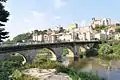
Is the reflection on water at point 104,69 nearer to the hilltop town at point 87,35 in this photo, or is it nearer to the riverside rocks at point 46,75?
the riverside rocks at point 46,75

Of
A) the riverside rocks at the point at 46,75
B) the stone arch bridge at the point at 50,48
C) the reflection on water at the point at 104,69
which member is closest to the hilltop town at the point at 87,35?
the stone arch bridge at the point at 50,48

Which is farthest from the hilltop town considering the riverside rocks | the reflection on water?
the riverside rocks

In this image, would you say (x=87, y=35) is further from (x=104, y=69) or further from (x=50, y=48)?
(x=104, y=69)

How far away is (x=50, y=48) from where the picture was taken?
6331 centimetres

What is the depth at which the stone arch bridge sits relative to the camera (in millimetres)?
44291

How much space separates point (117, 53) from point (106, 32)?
171 feet

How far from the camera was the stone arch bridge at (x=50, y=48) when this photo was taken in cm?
4429

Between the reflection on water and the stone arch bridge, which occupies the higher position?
the stone arch bridge

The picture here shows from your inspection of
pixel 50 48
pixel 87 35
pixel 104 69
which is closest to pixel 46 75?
pixel 104 69

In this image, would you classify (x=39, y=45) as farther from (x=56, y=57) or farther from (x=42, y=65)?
(x=42, y=65)

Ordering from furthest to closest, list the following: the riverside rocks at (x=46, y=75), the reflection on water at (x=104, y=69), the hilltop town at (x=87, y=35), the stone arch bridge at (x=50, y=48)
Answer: the hilltop town at (x=87, y=35) < the stone arch bridge at (x=50, y=48) < the reflection on water at (x=104, y=69) < the riverside rocks at (x=46, y=75)

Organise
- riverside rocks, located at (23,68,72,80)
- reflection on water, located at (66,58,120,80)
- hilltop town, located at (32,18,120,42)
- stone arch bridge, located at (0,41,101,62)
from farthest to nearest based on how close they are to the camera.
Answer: hilltop town, located at (32,18,120,42)
stone arch bridge, located at (0,41,101,62)
reflection on water, located at (66,58,120,80)
riverside rocks, located at (23,68,72,80)

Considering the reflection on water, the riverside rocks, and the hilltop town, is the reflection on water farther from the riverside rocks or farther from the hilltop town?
the hilltop town

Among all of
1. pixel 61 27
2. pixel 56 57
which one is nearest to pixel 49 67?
pixel 56 57
